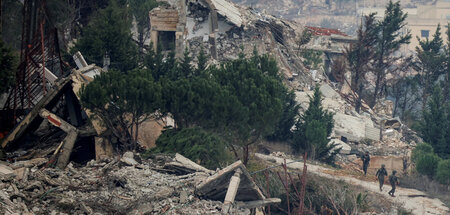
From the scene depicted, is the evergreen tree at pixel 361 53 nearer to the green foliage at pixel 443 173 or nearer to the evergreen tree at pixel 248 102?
the green foliage at pixel 443 173

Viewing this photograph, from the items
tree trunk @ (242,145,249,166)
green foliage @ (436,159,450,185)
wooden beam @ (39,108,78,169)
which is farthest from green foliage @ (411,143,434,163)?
wooden beam @ (39,108,78,169)

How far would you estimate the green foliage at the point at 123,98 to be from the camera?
55.1 feet

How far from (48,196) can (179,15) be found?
18.2 m

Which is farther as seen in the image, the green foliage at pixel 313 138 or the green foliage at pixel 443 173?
the green foliage at pixel 313 138

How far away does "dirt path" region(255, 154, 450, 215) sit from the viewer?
19.2 m

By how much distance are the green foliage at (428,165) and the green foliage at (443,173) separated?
0.35 m

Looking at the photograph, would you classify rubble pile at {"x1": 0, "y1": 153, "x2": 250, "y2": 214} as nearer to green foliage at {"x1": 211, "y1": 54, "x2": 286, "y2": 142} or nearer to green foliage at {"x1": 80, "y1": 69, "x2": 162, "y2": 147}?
green foliage at {"x1": 80, "y1": 69, "x2": 162, "y2": 147}

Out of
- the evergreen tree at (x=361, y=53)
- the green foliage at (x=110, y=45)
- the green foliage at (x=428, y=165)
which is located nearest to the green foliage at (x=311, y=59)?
the evergreen tree at (x=361, y=53)

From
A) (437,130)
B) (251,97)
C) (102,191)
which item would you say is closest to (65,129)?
(102,191)

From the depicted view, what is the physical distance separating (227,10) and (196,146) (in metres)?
14.3

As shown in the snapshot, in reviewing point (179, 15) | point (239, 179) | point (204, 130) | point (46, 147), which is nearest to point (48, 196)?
point (239, 179)

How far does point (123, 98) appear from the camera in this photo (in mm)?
17062

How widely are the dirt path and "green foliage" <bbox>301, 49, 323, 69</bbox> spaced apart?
13.0 metres

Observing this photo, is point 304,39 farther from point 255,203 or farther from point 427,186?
point 255,203
